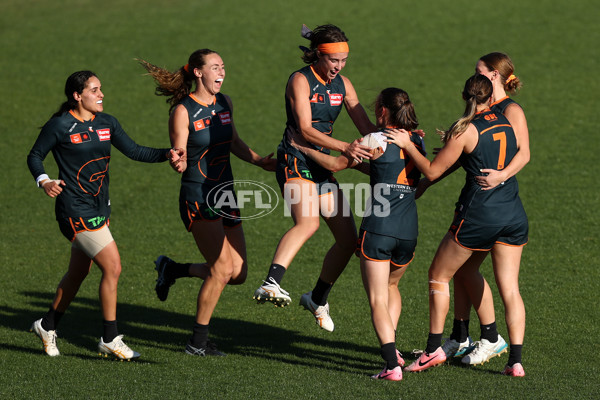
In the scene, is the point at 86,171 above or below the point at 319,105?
below

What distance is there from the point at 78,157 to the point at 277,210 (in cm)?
604

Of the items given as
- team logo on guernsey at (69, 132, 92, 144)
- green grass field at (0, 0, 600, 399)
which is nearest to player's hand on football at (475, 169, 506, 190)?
green grass field at (0, 0, 600, 399)

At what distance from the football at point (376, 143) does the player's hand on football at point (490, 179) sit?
0.79 meters

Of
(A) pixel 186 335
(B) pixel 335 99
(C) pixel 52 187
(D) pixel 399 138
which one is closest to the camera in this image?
(D) pixel 399 138

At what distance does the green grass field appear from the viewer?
6871 millimetres

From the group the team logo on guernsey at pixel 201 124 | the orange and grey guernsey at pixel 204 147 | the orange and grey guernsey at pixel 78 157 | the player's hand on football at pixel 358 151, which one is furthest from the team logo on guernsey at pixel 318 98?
the orange and grey guernsey at pixel 78 157

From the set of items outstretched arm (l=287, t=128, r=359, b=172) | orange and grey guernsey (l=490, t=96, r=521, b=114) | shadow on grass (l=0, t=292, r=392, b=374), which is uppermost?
orange and grey guernsey (l=490, t=96, r=521, b=114)

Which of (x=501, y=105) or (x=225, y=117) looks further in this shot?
(x=225, y=117)

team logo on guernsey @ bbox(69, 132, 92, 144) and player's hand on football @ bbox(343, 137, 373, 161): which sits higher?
player's hand on football @ bbox(343, 137, 373, 161)

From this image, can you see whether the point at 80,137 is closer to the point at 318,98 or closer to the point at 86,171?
the point at 86,171

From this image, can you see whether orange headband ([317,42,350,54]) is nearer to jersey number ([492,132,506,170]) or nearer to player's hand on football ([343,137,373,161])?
player's hand on football ([343,137,373,161])

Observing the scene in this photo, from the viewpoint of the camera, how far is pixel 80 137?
281 inches

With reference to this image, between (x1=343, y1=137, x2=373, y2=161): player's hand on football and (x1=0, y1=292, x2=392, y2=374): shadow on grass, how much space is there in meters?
1.84

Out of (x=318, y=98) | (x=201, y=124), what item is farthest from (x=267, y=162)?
(x=318, y=98)
